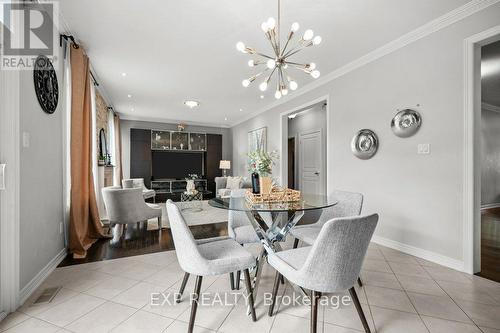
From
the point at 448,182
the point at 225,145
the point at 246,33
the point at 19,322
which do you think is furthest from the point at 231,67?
the point at 225,145

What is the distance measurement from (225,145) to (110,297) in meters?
7.38

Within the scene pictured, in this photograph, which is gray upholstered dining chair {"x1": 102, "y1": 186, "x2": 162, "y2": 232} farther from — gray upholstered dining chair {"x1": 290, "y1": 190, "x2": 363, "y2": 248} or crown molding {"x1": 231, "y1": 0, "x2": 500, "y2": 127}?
crown molding {"x1": 231, "y1": 0, "x2": 500, "y2": 127}

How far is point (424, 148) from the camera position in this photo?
269 centimetres

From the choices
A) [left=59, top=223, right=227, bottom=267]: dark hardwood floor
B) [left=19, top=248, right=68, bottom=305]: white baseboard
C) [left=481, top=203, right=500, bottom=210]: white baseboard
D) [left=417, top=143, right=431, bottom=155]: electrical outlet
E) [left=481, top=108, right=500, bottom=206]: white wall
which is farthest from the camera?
[left=481, top=203, right=500, bottom=210]: white baseboard

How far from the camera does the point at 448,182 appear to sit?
2.50 metres

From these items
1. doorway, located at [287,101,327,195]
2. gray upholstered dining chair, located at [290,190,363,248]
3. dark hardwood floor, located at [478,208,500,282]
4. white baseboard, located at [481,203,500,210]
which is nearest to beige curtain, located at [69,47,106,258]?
gray upholstered dining chair, located at [290,190,363,248]

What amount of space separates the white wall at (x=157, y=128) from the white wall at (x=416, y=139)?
576 centimetres

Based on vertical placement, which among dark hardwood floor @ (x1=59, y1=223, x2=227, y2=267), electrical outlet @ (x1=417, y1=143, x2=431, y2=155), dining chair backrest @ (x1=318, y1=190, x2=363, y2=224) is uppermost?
electrical outlet @ (x1=417, y1=143, x2=431, y2=155)

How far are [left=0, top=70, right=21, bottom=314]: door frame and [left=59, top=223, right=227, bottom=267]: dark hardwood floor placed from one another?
86 centimetres

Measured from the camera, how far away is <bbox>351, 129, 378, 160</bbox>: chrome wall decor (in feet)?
10.6

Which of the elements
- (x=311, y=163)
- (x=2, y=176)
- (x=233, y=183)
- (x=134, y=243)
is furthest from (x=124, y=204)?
(x=311, y=163)

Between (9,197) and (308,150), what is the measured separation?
6085 mm

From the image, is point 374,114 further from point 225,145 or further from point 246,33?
point 225,145

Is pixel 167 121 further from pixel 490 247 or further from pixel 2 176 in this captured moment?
pixel 490 247
